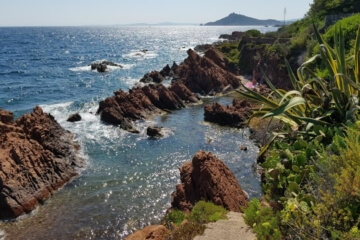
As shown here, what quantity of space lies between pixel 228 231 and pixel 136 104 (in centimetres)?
3126

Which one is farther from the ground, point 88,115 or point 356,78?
point 356,78

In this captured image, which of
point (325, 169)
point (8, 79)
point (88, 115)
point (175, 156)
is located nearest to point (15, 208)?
point (175, 156)

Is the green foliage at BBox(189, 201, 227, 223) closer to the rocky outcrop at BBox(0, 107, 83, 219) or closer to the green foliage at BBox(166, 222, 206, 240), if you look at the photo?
the green foliage at BBox(166, 222, 206, 240)

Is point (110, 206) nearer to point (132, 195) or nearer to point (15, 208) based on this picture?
point (132, 195)

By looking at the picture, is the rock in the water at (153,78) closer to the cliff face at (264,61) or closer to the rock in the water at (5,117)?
the cliff face at (264,61)

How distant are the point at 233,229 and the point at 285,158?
7.96 ft

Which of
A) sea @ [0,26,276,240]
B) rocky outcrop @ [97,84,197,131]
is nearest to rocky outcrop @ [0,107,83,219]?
sea @ [0,26,276,240]

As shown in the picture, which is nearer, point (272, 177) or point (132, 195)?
point (272, 177)

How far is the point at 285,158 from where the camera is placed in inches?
279

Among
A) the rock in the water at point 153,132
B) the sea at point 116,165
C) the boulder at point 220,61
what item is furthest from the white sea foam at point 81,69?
the rock in the water at point 153,132

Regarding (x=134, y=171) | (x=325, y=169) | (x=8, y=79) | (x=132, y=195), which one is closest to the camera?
(x=325, y=169)

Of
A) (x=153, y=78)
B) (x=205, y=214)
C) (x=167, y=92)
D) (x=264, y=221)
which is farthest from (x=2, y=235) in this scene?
(x=153, y=78)

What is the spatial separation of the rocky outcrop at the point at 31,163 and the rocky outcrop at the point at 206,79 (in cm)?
2925

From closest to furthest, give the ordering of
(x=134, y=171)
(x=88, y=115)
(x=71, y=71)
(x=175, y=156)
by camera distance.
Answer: (x=134, y=171) → (x=175, y=156) → (x=88, y=115) → (x=71, y=71)
